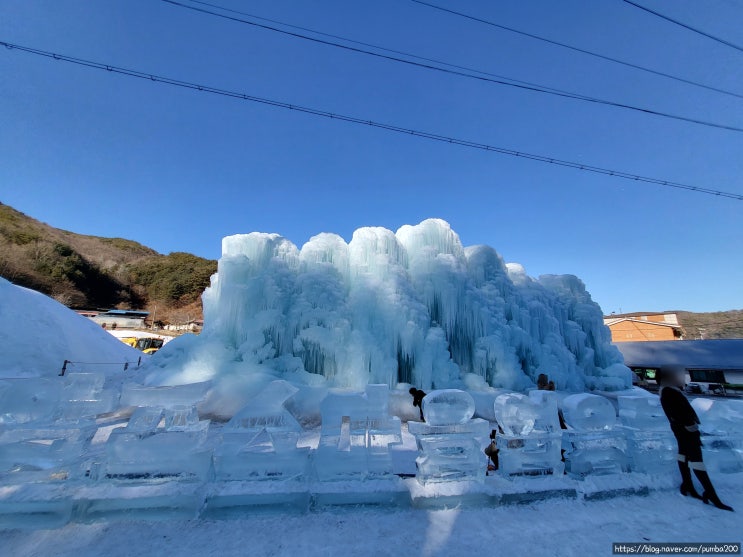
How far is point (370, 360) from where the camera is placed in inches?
311

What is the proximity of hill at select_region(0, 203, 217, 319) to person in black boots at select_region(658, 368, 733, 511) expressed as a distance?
3878 centimetres

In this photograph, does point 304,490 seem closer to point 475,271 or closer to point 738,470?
point 738,470

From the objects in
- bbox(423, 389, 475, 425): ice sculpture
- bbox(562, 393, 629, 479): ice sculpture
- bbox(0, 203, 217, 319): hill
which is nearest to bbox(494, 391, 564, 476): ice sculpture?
bbox(562, 393, 629, 479): ice sculpture

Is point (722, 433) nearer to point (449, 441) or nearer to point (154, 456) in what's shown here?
point (449, 441)

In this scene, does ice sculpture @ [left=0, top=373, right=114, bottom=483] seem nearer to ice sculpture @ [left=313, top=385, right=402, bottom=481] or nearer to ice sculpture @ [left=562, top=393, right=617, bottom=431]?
ice sculpture @ [left=313, top=385, right=402, bottom=481]

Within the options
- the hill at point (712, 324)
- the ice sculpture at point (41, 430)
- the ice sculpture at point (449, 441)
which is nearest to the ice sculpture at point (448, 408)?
the ice sculpture at point (449, 441)

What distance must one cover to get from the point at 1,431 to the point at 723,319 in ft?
219

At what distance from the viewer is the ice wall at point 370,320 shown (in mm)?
→ 7898

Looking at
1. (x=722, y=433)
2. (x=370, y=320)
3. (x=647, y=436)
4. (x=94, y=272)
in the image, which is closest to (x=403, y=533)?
(x=647, y=436)

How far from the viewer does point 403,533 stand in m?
2.01

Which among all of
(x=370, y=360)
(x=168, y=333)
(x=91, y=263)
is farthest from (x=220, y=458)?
(x=91, y=263)

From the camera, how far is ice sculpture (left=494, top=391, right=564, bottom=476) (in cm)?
258

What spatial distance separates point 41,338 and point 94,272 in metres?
30.6

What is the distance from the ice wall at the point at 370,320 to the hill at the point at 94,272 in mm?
30935
